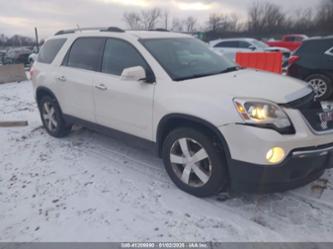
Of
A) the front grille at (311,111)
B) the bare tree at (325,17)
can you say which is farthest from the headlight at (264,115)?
the bare tree at (325,17)

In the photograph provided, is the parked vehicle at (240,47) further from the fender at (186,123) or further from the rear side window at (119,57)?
the fender at (186,123)

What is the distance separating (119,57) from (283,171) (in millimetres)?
2542

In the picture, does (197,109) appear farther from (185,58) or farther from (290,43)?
(290,43)

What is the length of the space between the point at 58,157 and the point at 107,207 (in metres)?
1.74

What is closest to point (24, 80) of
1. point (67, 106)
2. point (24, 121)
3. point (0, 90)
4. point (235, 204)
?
point (0, 90)

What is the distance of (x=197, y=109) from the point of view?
2859mm

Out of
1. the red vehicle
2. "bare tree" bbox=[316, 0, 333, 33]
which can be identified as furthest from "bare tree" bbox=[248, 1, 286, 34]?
the red vehicle

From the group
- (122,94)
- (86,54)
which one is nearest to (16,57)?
(86,54)

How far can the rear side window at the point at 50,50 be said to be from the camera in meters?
4.90

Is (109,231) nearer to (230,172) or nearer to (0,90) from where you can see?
(230,172)

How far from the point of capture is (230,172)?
109 inches

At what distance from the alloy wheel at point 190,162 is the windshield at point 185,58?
2.56 ft

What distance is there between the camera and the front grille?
268 cm

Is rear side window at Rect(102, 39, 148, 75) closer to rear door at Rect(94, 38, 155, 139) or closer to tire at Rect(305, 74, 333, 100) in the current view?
rear door at Rect(94, 38, 155, 139)
